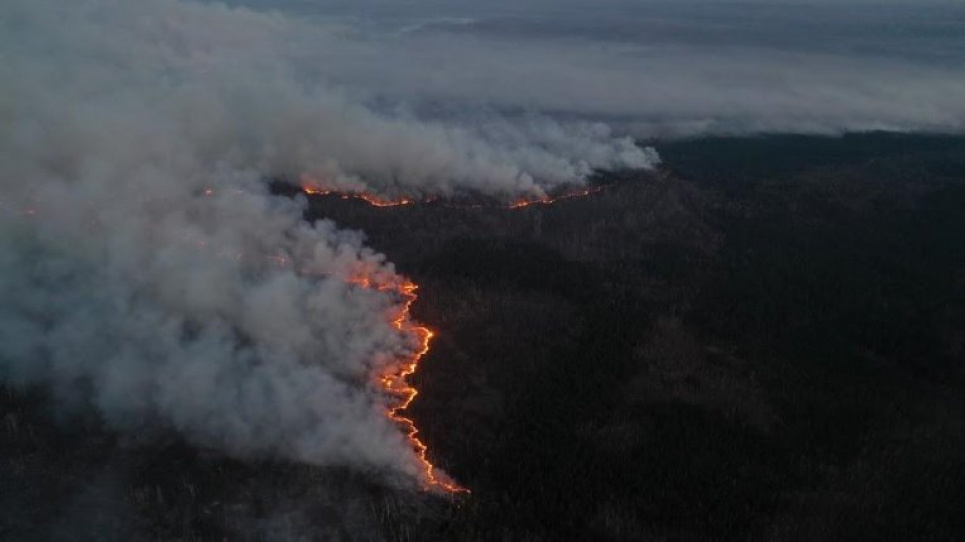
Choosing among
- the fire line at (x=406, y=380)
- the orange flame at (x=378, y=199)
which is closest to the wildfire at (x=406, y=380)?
the fire line at (x=406, y=380)

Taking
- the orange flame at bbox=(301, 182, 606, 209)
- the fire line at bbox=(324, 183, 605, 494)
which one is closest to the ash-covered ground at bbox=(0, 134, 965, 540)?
the fire line at bbox=(324, 183, 605, 494)

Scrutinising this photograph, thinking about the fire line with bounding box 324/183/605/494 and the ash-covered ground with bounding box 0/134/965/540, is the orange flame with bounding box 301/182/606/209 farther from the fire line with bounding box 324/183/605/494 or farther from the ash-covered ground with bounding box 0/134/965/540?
the fire line with bounding box 324/183/605/494

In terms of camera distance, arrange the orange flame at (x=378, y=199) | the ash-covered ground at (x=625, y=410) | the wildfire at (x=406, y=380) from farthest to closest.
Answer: the orange flame at (x=378, y=199)
the wildfire at (x=406, y=380)
the ash-covered ground at (x=625, y=410)

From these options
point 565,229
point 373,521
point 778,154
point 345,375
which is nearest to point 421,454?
point 373,521

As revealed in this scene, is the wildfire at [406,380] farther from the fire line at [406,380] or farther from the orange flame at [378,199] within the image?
the orange flame at [378,199]

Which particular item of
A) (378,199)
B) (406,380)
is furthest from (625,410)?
(378,199)
